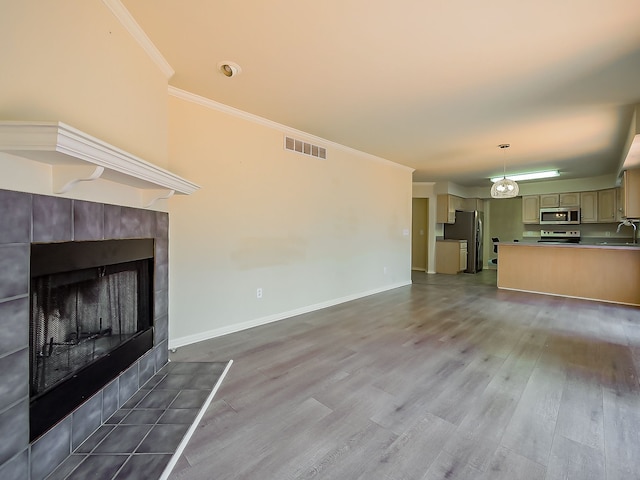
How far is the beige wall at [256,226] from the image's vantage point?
288cm

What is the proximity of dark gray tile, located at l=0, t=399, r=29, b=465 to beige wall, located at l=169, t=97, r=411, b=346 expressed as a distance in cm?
162

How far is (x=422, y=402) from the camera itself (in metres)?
1.95

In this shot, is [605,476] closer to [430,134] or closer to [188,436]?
[188,436]

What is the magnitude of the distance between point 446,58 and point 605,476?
8.79 ft

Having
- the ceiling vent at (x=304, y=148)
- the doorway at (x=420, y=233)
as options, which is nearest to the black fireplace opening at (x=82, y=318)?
the ceiling vent at (x=304, y=148)

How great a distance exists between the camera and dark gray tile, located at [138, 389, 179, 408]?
1.88m

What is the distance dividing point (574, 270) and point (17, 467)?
689cm

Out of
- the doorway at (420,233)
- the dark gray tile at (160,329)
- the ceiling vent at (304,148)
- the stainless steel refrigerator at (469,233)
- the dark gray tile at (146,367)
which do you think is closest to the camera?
the dark gray tile at (146,367)

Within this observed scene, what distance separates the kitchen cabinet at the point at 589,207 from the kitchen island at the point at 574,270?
250 cm

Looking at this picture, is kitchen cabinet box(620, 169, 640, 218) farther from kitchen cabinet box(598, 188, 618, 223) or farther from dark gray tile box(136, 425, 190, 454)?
dark gray tile box(136, 425, 190, 454)

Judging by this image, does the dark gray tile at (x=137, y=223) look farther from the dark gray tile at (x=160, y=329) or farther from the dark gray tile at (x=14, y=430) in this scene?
the dark gray tile at (x=14, y=430)

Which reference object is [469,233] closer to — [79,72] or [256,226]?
[256,226]

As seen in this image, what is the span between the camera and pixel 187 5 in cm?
173

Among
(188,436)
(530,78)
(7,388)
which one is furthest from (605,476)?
(530,78)
